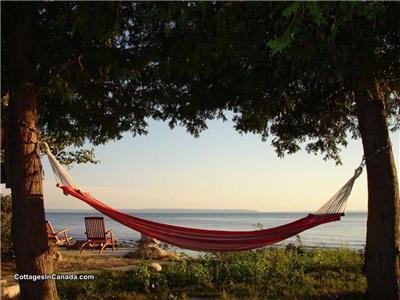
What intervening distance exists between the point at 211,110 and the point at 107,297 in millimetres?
2421

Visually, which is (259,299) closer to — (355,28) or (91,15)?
(355,28)

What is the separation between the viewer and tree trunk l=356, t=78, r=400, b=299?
4.79 metres

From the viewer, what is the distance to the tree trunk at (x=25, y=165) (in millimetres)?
4320

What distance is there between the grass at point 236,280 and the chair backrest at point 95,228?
2379 mm

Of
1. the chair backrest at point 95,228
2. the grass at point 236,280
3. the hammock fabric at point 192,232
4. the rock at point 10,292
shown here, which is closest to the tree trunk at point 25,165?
the hammock fabric at point 192,232

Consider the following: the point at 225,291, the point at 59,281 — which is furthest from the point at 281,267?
the point at 59,281

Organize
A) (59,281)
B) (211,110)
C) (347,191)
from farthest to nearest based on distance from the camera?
1. (211,110)
2. (59,281)
3. (347,191)

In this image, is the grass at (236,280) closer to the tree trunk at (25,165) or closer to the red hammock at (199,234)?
the red hammock at (199,234)

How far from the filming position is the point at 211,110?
6.28m

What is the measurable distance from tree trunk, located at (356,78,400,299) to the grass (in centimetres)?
42

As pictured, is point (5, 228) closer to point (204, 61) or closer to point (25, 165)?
point (25, 165)

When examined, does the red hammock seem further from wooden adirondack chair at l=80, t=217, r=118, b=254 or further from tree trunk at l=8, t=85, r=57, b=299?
wooden adirondack chair at l=80, t=217, r=118, b=254

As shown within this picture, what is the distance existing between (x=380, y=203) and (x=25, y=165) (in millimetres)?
3149

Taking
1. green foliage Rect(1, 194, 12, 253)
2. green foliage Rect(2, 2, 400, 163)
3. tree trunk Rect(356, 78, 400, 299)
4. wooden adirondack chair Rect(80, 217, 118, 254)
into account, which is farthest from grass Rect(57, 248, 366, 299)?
wooden adirondack chair Rect(80, 217, 118, 254)
